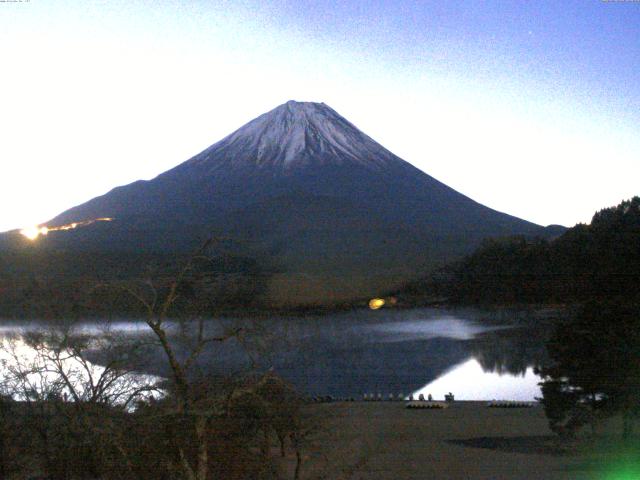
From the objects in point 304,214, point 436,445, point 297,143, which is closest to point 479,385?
point 436,445

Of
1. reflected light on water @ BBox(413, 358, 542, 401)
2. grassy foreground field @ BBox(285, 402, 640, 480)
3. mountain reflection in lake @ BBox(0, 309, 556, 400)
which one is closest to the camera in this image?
grassy foreground field @ BBox(285, 402, 640, 480)

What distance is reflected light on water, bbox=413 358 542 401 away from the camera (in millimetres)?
10375

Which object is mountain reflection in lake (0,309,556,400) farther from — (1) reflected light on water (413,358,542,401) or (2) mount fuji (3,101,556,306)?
(2) mount fuji (3,101,556,306)

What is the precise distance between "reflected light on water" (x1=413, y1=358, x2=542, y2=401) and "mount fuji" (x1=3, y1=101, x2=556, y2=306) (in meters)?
1.76

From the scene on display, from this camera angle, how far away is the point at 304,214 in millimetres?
13023

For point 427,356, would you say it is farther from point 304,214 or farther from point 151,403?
point 151,403

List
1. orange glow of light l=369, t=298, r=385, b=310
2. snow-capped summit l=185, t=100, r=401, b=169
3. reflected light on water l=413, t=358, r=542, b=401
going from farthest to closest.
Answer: snow-capped summit l=185, t=100, r=401, b=169, reflected light on water l=413, t=358, r=542, b=401, orange glow of light l=369, t=298, r=385, b=310

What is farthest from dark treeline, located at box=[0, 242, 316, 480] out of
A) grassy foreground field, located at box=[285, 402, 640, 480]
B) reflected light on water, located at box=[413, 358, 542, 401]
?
reflected light on water, located at box=[413, 358, 542, 401]

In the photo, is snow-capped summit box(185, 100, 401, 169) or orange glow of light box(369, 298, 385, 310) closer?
orange glow of light box(369, 298, 385, 310)

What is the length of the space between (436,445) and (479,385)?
127 inches

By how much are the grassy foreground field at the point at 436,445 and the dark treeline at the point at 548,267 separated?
5.04 ft

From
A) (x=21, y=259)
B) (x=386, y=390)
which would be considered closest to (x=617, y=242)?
(x=386, y=390)

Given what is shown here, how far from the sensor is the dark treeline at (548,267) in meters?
7.87

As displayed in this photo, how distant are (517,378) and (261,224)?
4.46 meters
